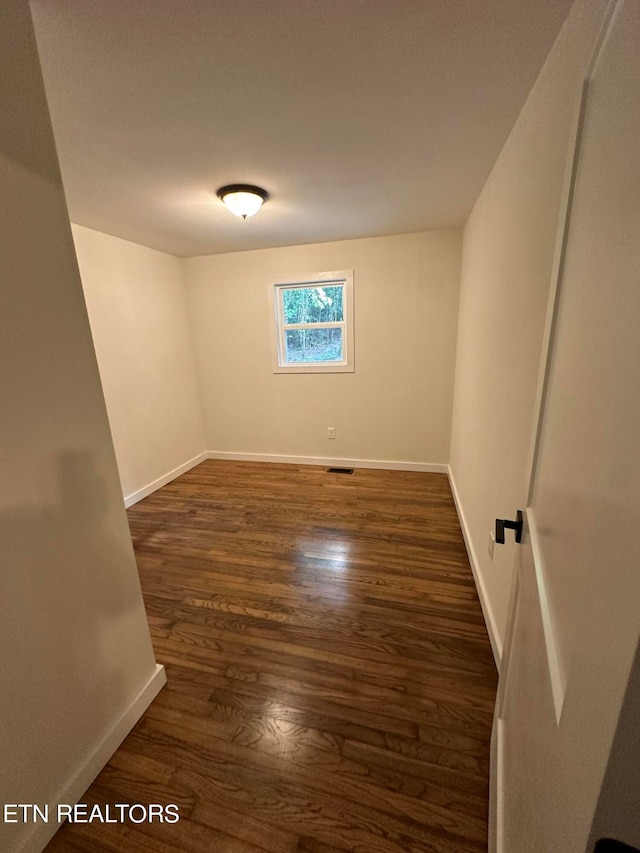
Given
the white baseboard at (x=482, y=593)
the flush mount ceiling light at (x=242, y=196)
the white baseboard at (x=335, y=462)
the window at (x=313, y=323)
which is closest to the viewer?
the white baseboard at (x=482, y=593)

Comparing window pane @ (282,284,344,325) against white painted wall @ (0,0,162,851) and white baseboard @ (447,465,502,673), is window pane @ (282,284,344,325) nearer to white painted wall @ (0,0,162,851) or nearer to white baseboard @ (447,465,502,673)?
white baseboard @ (447,465,502,673)

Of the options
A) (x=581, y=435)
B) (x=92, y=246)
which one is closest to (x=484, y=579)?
(x=581, y=435)

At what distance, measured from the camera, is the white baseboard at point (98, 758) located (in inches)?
38.0

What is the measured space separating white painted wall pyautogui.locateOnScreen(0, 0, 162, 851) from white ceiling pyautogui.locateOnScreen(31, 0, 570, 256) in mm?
374

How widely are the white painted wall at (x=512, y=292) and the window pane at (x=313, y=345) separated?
5.02ft

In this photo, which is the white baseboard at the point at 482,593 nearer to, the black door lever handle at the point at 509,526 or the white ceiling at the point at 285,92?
the black door lever handle at the point at 509,526

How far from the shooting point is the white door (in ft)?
1.17

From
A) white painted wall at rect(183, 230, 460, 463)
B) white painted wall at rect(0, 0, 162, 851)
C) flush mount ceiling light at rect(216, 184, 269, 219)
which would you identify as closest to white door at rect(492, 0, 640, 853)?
white painted wall at rect(0, 0, 162, 851)

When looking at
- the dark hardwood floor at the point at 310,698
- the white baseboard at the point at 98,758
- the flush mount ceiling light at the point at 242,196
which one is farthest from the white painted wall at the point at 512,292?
the white baseboard at the point at 98,758

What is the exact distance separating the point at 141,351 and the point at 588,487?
3.57m

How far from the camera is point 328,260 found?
335 centimetres

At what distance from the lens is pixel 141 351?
10.6 feet

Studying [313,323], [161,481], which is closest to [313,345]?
[313,323]

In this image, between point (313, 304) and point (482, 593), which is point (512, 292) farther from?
point (313, 304)
